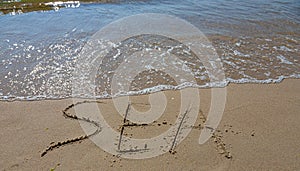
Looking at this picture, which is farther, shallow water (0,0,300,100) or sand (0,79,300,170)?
shallow water (0,0,300,100)

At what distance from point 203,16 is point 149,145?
598cm

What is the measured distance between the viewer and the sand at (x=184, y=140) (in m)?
2.71

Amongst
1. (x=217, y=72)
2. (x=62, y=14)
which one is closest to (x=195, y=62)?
(x=217, y=72)

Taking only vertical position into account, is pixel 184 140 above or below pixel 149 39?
below

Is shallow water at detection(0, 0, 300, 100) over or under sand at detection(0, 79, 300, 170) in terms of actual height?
over

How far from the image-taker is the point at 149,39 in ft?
20.0

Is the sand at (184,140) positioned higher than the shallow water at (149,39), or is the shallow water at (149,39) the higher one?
the shallow water at (149,39)

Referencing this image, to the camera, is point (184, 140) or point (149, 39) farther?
point (149, 39)

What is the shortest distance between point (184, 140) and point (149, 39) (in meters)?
3.52

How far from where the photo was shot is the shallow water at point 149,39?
4.33 metres

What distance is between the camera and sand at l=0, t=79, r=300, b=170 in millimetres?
2709

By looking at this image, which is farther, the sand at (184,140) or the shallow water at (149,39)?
the shallow water at (149,39)

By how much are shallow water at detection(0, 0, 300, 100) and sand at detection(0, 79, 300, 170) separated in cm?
49

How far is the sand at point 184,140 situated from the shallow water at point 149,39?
49cm
